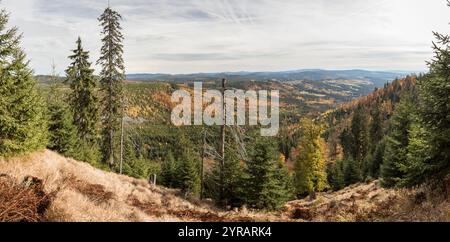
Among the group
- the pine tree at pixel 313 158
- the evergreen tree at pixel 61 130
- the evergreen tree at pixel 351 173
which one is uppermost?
the evergreen tree at pixel 61 130

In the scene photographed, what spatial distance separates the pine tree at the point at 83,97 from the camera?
35438 millimetres

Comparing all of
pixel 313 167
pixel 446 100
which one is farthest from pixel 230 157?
pixel 446 100

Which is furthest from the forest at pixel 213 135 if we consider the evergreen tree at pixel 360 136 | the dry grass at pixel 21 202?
the evergreen tree at pixel 360 136

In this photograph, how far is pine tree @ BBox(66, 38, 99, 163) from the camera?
1395 inches

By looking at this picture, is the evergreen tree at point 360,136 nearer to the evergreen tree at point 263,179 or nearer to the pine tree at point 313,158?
the pine tree at point 313,158

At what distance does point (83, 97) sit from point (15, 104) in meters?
19.9

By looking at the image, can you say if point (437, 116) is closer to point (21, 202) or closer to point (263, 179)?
point (21, 202)

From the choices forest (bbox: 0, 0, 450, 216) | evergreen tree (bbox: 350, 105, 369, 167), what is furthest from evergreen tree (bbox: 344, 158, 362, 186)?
evergreen tree (bbox: 350, 105, 369, 167)

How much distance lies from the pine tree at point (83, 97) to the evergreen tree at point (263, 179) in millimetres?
17882

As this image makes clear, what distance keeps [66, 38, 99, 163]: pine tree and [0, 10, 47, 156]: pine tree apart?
17.6 metres

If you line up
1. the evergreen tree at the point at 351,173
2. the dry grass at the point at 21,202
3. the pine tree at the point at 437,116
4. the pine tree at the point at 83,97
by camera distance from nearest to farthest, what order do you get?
the dry grass at the point at 21,202
the pine tree at the point at 437,116
the pine tree at the point at 83,97
the evergreen tree at the point at 351,173

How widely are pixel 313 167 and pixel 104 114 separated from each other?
25590 millimetres

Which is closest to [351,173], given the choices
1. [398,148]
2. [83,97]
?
[398,148]
